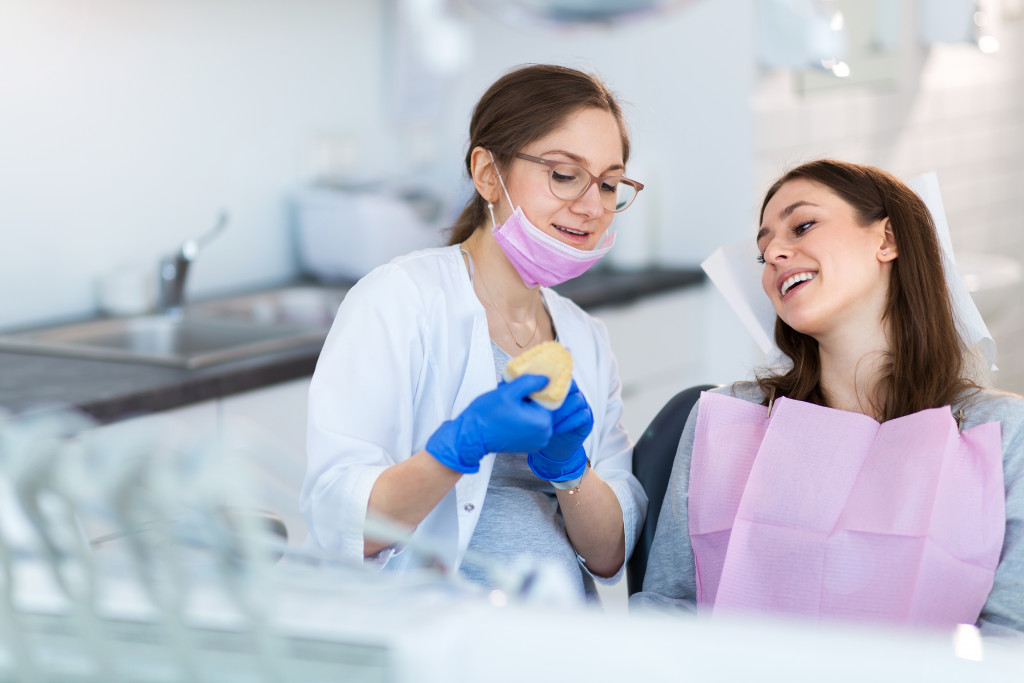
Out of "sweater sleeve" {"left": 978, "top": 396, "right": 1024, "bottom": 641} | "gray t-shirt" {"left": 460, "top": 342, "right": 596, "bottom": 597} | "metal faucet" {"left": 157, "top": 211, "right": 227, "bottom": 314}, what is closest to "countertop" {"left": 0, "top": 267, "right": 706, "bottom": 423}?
"metal faucet" {"left": 157, "top": 211, "right": 227, "bottom": 314}

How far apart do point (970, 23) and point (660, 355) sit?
1.73 m

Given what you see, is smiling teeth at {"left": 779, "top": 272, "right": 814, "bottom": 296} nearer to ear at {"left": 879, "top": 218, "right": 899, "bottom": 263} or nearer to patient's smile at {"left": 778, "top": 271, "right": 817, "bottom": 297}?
patient's smile at {"left": 778, "top": 271, "right": 817, "bottom": 297}

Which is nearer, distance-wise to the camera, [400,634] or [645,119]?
[400,634]

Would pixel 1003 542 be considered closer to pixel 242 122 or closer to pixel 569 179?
pixel 569 179

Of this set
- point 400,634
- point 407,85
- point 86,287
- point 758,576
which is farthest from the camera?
point 407,85

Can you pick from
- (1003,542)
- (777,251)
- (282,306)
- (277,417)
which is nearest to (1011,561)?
(1003,542)

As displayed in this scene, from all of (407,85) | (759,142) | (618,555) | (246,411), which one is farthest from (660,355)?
(618,555)

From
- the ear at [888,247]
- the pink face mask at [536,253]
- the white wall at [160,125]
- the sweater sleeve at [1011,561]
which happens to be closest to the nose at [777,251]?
the ear at [888,247]

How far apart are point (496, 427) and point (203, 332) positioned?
152cm

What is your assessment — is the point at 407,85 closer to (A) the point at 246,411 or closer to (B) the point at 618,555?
(A) the point at 246,411

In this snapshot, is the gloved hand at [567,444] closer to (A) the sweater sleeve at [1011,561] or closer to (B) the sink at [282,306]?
(A) the sweater sleeve at [1011,561]

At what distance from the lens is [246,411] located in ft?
6.70

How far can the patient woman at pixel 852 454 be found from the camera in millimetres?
1263

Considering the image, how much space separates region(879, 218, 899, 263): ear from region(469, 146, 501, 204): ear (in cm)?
54
